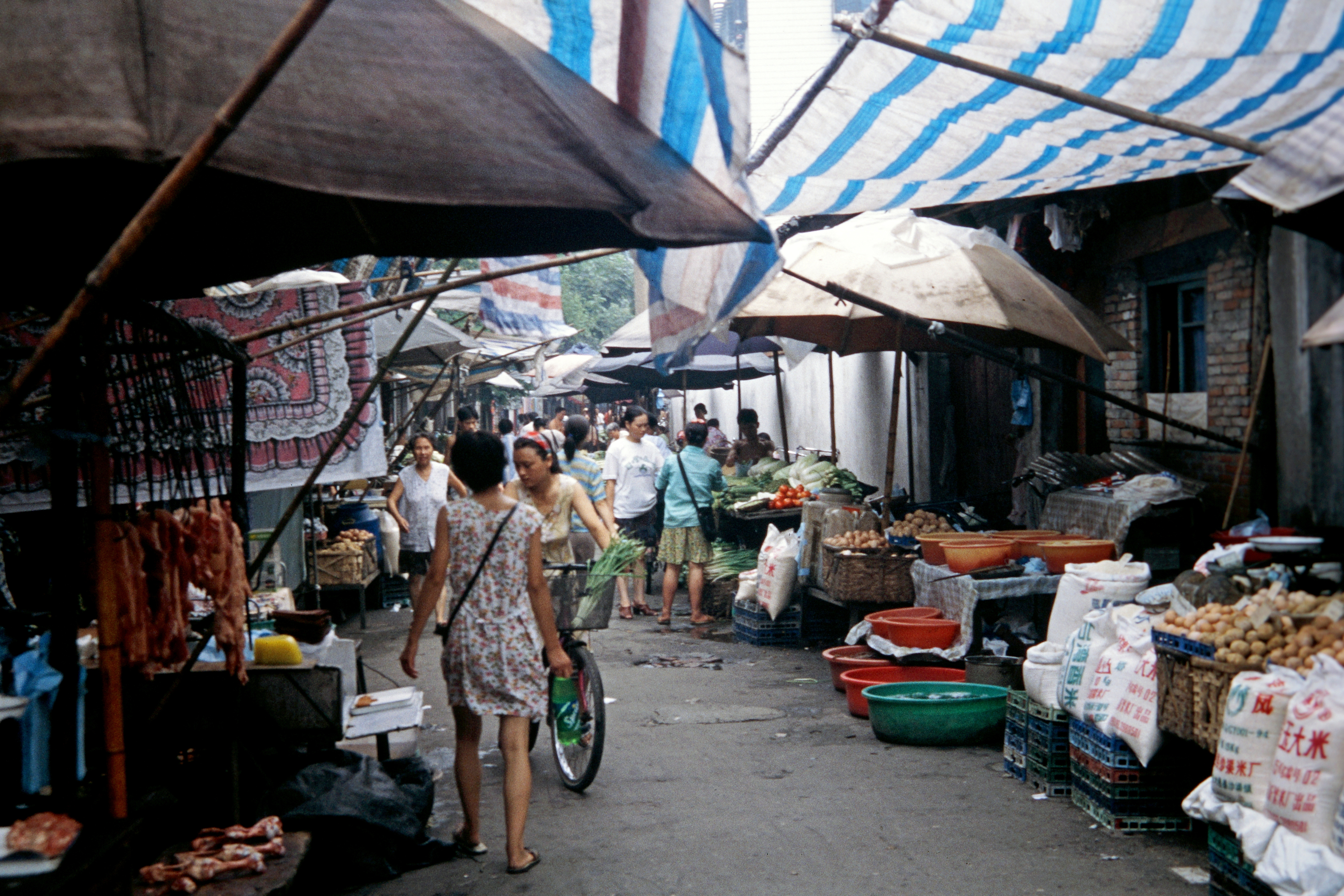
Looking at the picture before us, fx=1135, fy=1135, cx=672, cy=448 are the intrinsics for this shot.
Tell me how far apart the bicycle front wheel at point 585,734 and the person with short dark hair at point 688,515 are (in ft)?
17.3

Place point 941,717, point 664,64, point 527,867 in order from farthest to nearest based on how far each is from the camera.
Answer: point 941,717
point 527,867
point 664,64

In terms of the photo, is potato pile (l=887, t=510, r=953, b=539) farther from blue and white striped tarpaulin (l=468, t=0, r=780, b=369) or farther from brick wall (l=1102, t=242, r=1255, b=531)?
blue and white striped tarpaulin (l=468, t=0, r=780, b=369)

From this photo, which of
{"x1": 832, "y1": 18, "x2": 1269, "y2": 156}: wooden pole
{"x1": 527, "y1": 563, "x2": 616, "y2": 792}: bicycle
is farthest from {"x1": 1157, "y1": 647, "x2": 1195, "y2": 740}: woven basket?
{"x1": 527, "y1": 563, "x2": 616, "y2": 792}: bicycle

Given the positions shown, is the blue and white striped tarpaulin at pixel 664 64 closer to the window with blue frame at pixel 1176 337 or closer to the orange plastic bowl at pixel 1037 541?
the orange plastic bowl at pixel 1037 541

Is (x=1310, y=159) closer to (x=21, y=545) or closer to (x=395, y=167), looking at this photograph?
(x=395, y=167)

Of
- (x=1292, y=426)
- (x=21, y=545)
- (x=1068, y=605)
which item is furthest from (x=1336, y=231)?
(x=21, y=545)

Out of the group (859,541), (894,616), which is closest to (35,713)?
(894,616)

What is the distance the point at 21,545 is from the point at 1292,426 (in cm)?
842

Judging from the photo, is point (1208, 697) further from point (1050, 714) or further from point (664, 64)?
point (664, 64)

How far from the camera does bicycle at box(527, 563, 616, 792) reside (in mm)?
6266

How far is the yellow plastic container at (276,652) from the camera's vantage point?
559 centimetres

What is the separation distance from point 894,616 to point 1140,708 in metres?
3.33

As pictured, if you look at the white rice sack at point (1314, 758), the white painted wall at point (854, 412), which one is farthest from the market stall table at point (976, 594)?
the white painted wall at point (854, 412)

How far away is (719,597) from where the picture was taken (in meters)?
12.3
